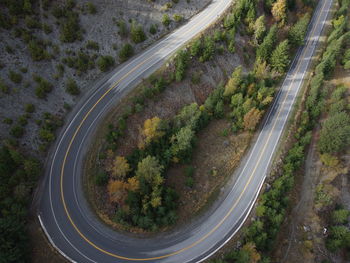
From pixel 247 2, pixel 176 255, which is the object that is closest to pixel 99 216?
pixel 176 255

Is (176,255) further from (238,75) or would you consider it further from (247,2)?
(247,2)

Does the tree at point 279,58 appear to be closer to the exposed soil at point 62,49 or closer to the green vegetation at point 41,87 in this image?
the exposed soil at point 62,49

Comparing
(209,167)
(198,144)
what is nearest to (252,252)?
(209,167)

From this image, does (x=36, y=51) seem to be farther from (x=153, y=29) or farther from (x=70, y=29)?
(x=153, y=29)

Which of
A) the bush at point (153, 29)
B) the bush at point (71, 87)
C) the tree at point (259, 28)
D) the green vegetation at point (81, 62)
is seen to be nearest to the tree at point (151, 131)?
the bush at point (71, 87)

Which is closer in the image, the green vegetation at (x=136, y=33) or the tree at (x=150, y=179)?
the tree at (x=150, y=179)
